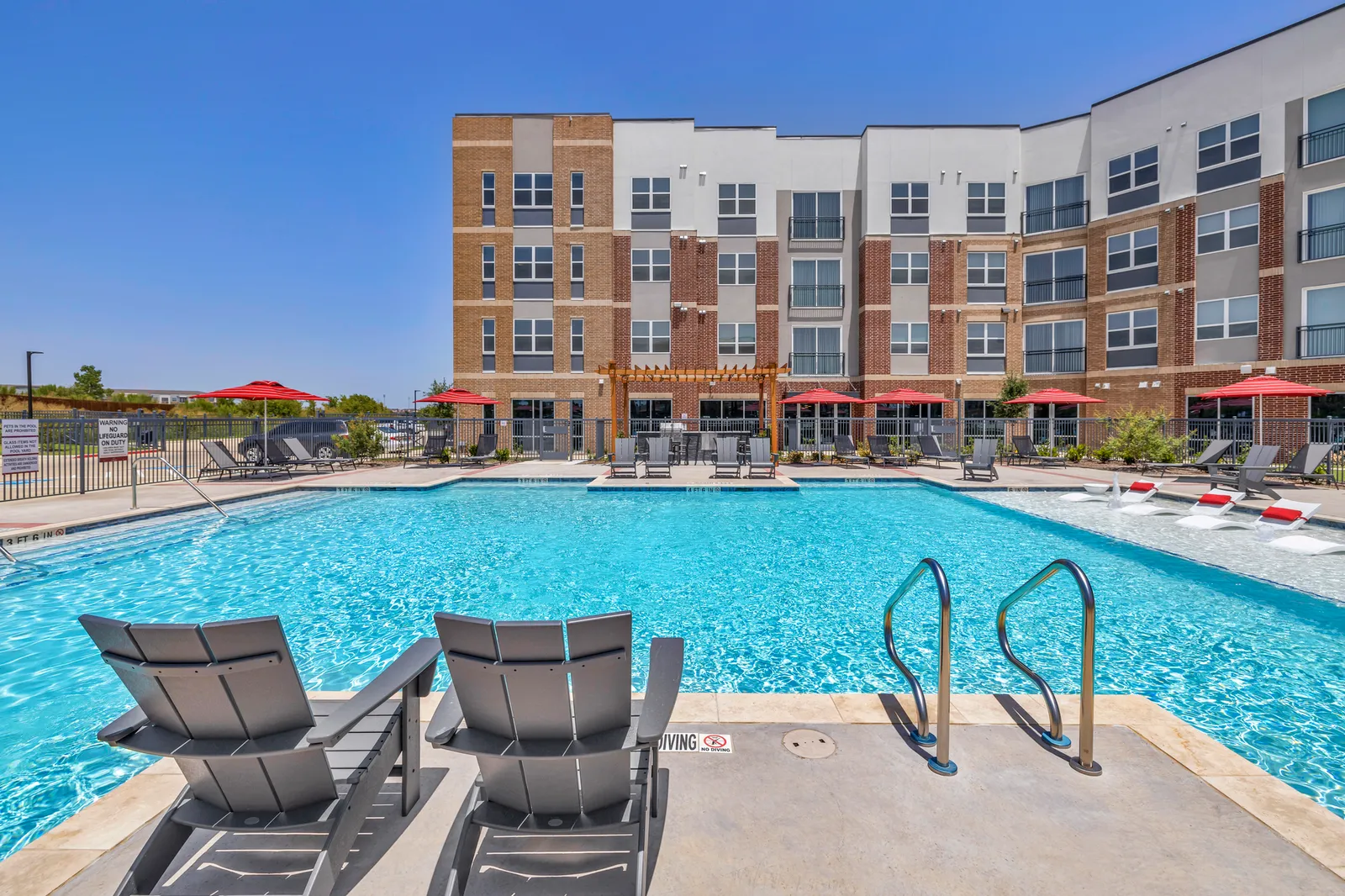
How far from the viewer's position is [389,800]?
259cm

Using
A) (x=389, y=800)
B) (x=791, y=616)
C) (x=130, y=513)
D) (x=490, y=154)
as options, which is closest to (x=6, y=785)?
Result: (x=389, y=800)

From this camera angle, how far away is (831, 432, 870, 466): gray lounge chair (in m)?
20.0

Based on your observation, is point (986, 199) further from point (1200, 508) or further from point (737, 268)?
point (1200, 508)

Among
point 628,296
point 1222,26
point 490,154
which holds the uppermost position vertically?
point 1222,26

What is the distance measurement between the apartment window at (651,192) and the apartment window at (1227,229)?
73.5 ft

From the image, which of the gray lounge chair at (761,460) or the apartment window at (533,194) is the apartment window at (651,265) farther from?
the gray lounge chair at (761,460)

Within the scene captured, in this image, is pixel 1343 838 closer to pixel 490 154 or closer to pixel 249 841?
pixel 249 841

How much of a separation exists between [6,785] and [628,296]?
86.6 feet

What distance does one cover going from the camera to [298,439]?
20.5 meters

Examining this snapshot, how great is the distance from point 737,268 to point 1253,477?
2086 centimetres

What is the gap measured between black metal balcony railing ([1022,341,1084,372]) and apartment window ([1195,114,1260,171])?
8.29m

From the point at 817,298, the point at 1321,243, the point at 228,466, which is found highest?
the point at 817,298

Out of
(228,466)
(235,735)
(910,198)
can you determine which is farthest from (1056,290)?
(228,466)

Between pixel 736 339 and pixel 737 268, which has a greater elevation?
pixel 737 268
